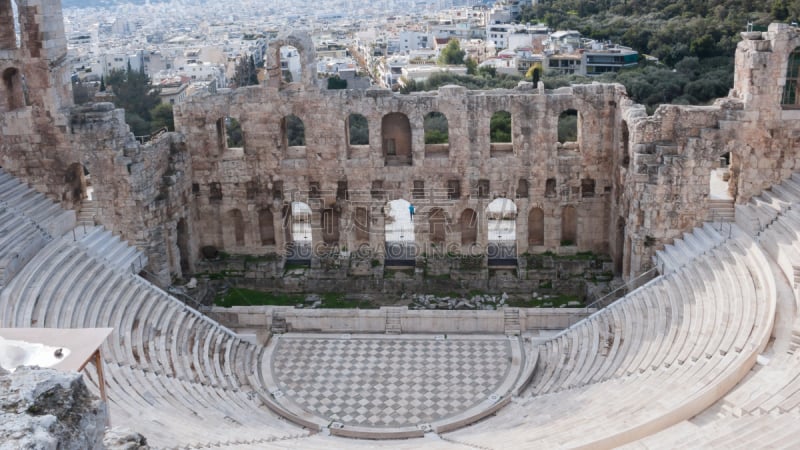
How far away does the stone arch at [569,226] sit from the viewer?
2933 centimetres

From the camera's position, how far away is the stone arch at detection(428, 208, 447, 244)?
2944 cm

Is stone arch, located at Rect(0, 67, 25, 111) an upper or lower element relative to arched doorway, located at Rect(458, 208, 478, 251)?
upper

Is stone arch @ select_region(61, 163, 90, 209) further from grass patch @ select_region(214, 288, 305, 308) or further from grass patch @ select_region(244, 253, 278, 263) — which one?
grass patch @ select_region(244, 253, 278, 263)

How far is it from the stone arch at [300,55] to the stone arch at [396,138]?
3079 millimetres

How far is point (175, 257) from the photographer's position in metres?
27.5

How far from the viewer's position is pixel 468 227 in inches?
1166

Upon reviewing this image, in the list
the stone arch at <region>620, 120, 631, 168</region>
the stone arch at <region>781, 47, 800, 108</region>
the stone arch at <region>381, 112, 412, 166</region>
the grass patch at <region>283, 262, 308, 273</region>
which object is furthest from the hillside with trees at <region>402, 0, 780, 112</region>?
the grass patch at <region>283, 262, 308, 273</region>

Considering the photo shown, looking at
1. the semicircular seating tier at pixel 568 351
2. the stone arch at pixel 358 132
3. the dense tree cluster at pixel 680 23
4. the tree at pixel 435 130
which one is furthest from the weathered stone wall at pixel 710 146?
the dense tree cluster at pixel 680 23

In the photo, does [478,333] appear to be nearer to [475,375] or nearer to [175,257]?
[475,375]

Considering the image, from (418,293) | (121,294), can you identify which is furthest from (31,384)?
(418,293)

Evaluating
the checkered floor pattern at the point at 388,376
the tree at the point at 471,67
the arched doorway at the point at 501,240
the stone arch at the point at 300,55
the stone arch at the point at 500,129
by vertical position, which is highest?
the stone arch at the point at 300,55

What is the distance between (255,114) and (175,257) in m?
5.53

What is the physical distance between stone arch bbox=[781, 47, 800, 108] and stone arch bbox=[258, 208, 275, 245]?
17352 mm

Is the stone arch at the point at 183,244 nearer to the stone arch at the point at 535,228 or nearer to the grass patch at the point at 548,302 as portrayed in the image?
the grass patch at the point at 548,302
